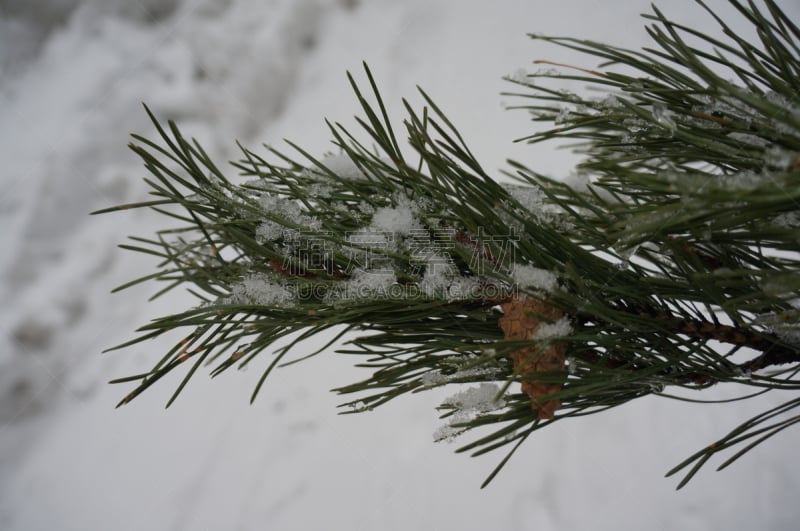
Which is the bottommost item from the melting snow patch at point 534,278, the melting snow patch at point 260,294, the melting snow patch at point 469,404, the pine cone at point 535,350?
the melting snow patch at point 469,404

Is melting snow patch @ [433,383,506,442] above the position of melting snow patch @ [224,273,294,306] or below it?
below

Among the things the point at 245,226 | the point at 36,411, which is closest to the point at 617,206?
the point at 245,226

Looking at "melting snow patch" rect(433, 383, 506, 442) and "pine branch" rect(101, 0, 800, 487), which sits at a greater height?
"pine branch" rect(101, 0, 800, 487)

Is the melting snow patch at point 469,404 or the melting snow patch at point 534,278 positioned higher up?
the melting snow patch at point 534,278

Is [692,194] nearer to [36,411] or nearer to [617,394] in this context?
[617,394]

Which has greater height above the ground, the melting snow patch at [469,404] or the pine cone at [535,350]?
the pine cone at [535,350]

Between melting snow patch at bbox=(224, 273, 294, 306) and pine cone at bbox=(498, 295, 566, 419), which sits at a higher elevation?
melting snow patch at bbox=(224, 273, 294, 306)

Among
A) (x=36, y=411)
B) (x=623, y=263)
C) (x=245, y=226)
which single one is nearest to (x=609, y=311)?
(x=623, y=263)

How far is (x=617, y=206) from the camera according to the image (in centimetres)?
16

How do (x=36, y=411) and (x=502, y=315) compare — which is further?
(x=36, y=411)

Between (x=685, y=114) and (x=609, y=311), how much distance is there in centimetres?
7

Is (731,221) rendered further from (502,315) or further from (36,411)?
(36,411)

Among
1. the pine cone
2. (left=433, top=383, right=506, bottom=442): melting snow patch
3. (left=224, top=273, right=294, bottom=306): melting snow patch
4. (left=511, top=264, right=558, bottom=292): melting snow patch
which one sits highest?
(left=224, top=273, right=294, bottom=306): melting snow patch

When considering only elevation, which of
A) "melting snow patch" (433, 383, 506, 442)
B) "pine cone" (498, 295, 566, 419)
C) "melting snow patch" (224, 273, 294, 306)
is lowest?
"melting snow patch" (433, 383, 506, 442)
